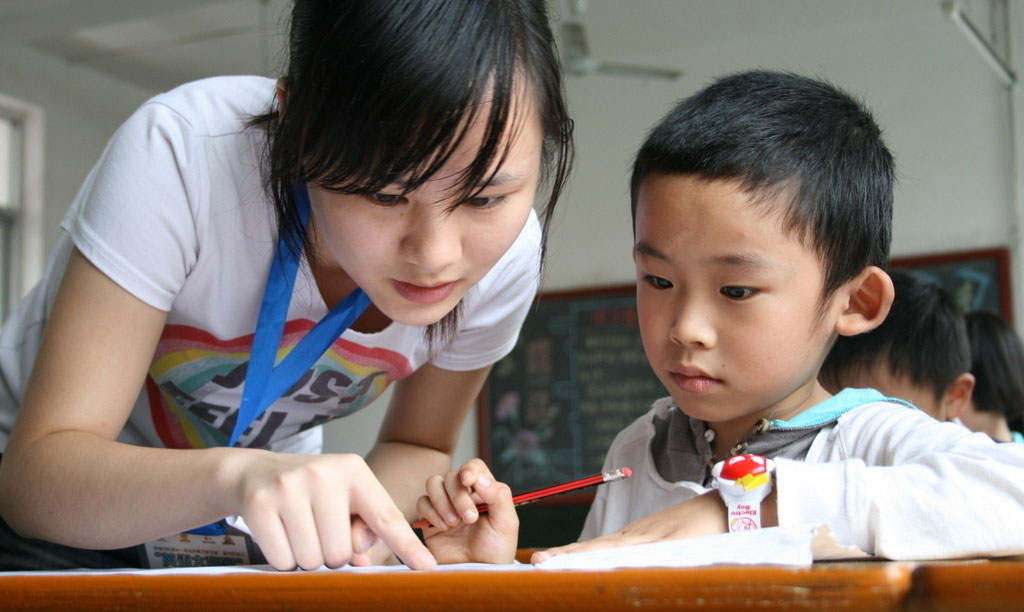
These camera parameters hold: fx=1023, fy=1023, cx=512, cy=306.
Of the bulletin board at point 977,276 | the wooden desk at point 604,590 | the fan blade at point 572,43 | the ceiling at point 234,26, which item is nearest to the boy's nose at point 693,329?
the wooden desk at point 604,590

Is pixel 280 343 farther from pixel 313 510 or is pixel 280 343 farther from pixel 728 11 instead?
pixel 728 11

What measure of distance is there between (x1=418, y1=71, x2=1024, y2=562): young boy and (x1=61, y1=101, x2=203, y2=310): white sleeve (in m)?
0.33

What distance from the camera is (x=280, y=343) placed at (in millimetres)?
1132

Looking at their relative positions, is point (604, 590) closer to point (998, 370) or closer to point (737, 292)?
point (737, 292)

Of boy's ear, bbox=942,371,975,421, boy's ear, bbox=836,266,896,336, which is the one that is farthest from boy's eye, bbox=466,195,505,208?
boy's ear, bbox=942,371,975,421

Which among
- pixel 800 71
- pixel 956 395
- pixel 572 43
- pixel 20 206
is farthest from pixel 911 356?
pixel 20 206

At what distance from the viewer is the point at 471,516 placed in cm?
90

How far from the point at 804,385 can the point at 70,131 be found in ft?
16.9

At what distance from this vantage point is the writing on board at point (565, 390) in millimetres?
4949

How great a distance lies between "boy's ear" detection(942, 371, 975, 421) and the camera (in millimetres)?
1864

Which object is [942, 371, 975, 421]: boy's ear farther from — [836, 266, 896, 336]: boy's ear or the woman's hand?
the woman's hand

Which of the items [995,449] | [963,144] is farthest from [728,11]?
[995,449]

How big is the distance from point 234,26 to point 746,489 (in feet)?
15.4

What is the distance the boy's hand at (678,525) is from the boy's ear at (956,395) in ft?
3.80
